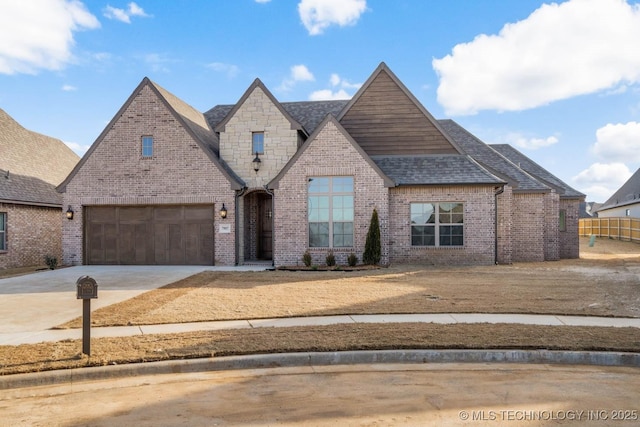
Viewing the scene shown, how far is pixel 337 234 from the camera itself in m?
18.6

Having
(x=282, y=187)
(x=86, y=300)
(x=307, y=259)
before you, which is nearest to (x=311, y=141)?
(x=282, y=187)

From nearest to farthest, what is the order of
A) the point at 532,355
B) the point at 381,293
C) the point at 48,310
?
the point at 532,355 < the point at 48,310 < the point at 381,293

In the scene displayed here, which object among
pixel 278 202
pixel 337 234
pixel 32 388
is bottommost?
pixel 32 388

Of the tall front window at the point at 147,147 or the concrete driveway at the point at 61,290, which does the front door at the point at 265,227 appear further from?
the tall front window at the point at 147,147

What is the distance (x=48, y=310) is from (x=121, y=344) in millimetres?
4069

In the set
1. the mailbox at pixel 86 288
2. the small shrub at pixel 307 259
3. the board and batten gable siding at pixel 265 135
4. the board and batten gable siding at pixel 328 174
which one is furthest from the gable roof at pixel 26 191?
the mailbox at pixel 86 288

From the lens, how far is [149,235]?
64.6 feet

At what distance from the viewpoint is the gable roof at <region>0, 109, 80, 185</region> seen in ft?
74.5

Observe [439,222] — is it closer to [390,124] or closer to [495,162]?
[390,124]

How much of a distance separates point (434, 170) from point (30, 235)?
59.6 ft

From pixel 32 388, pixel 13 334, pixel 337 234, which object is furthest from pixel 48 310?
pixel 337 234

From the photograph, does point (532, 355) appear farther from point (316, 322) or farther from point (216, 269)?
point (216, 269)

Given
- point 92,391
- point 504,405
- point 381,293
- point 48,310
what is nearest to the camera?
point 504,405

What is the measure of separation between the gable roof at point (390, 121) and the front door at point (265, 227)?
498 cm
